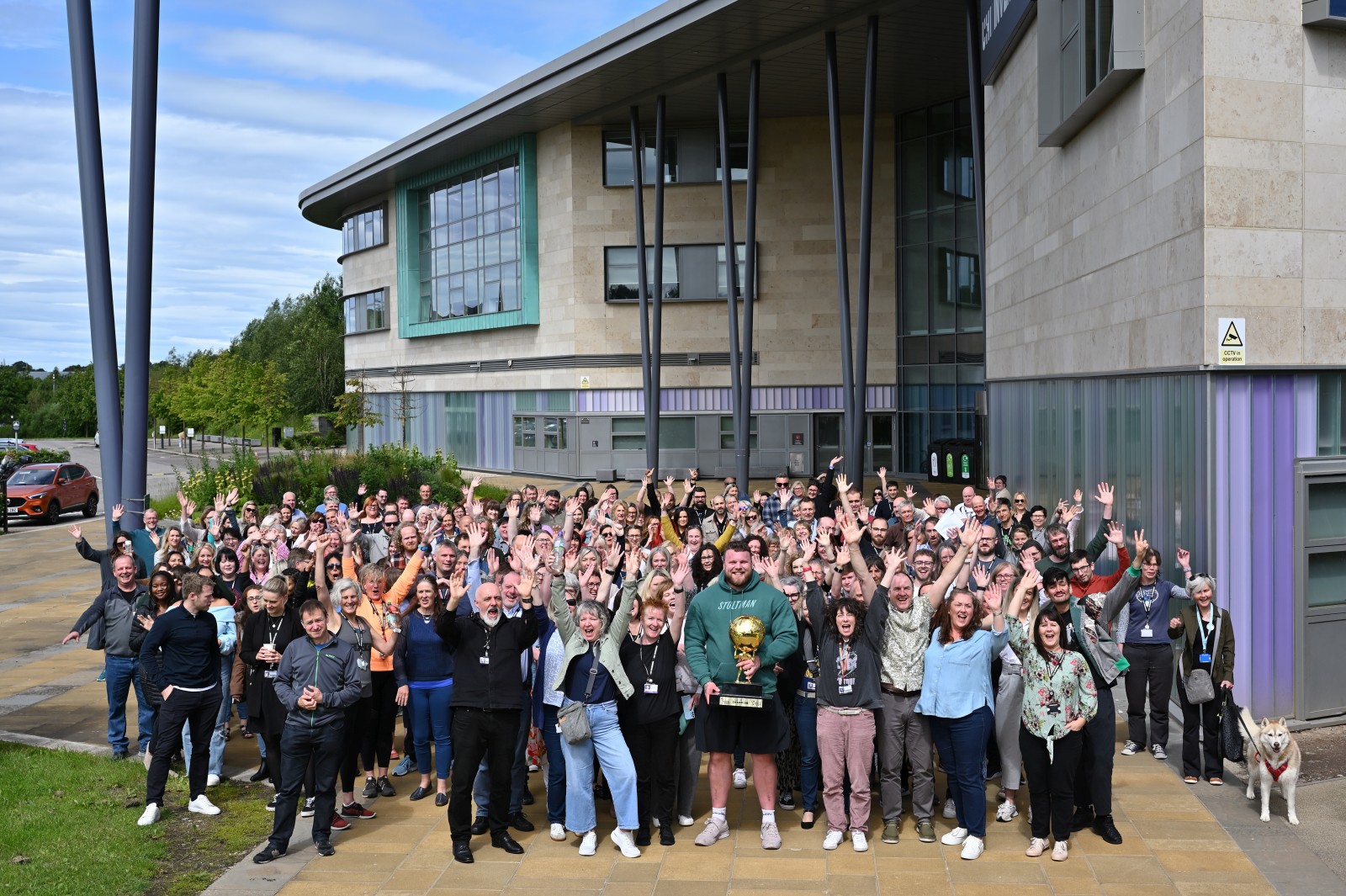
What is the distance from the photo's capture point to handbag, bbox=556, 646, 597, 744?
27.8ft

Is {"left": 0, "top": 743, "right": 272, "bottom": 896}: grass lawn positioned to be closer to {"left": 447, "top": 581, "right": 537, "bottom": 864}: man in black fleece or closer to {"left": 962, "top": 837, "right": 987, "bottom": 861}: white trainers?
{"left": 447, "top": 581, "right": 537, "bottom": 864}: man in black fleece

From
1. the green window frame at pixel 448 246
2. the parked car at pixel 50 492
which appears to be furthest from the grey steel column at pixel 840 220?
the parked car at pixel 50 492

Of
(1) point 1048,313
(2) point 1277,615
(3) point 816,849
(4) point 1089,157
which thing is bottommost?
(3) point 816,849

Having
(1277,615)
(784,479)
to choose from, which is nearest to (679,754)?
(1277,615)

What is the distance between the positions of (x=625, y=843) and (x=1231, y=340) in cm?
720

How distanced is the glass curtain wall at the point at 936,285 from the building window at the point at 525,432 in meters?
12.9

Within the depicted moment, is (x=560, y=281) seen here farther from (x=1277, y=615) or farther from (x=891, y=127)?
(x=1277, y=615)

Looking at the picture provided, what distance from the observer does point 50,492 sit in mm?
36250

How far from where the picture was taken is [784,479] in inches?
738

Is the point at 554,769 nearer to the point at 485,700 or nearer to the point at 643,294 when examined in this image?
the point at 485,700

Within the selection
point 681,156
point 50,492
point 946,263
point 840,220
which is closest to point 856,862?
point 840,220

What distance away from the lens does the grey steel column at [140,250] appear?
14.2 m

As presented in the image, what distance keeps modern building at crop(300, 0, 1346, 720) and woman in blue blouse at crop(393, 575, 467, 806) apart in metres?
7.06

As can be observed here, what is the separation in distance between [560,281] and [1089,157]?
27.2 metres
